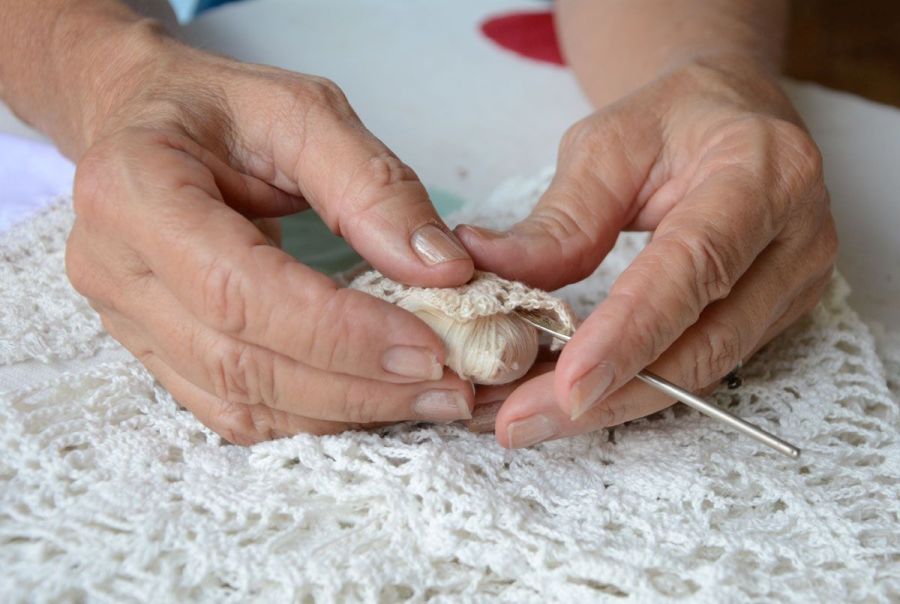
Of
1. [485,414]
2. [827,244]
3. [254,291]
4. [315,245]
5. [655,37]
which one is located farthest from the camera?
[655,37]

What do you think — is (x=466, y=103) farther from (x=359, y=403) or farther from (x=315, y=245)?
(x=359, y=403)

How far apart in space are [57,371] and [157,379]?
0.09 m

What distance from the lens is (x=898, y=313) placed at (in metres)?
0.97

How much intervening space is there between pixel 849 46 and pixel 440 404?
9.48ft

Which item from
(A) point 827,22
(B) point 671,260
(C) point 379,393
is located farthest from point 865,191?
(A) point 827,22

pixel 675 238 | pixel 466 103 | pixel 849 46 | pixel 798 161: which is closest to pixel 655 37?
pixel 466 103

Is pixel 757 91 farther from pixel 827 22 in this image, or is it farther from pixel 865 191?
pixel 827 22

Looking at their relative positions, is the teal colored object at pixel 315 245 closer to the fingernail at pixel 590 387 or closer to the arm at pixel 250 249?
the arm at pixel 250 249

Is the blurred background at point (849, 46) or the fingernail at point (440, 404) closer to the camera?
the fingernail at point (440, 404)

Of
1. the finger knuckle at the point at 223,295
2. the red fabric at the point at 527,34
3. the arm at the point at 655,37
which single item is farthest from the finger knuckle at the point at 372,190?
the red fabric at the point at 527,34

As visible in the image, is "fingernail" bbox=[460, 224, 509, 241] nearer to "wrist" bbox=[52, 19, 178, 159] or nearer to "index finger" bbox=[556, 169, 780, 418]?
"index finger" bbox=[556, 169, 780, 418]

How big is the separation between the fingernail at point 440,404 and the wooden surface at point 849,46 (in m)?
2.41

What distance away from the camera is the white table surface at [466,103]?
1.10 meters

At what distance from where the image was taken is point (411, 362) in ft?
2.14
